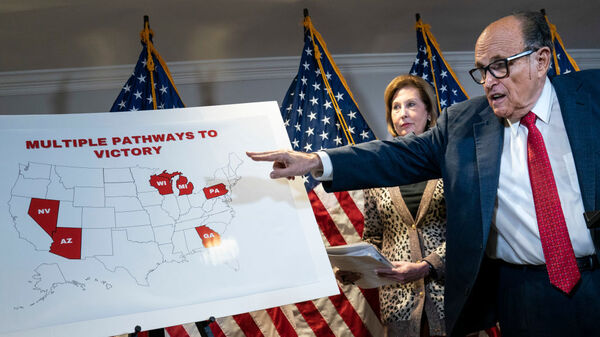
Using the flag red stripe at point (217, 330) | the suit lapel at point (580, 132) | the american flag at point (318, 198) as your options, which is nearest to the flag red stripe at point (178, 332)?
the american flag at point (318, 198)

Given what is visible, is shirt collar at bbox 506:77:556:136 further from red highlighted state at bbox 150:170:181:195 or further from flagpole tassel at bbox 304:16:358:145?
flagpole tassel at bbox 304:16:358:145

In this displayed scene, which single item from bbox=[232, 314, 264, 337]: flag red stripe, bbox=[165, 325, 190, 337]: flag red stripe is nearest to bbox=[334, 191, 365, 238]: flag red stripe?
bbox=[232, 314, 264, 337]: flag red stripe

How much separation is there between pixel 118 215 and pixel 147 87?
5.69ft

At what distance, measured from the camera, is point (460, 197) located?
66.7 inches

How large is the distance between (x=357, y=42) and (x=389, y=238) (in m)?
2.10

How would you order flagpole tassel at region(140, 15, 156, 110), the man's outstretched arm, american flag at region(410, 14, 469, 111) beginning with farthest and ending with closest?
american flag at region(410, 14, 469, 111) < flagpole tassel at region(140, 15, 156, 110) < the man's outstretched arm

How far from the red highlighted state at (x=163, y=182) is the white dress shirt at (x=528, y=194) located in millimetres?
971

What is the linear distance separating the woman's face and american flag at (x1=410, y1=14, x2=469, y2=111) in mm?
960

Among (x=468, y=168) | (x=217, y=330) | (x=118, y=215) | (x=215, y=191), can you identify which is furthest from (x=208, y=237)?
(x=217, y=330)

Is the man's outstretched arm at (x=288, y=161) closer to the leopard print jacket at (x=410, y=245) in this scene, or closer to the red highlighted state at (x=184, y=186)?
the red highlighted state at (x=184, y=186)

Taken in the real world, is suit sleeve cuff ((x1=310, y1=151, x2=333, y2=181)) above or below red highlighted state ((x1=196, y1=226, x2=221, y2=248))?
above

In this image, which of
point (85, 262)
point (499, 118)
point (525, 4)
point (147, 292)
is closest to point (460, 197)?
point (499, 118)

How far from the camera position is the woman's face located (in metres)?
2.46

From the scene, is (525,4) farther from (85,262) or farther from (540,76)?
(85,262)
